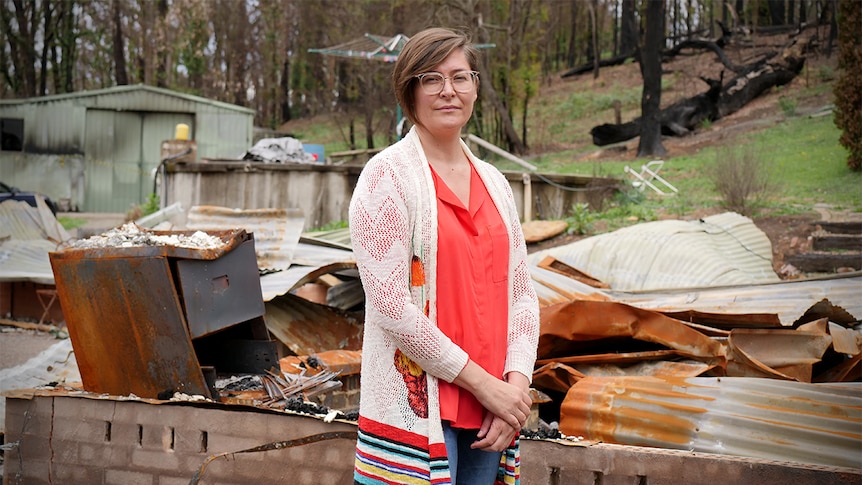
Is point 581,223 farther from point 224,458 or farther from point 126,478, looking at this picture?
point 126,478

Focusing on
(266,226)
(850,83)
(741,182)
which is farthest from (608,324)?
(850,83)

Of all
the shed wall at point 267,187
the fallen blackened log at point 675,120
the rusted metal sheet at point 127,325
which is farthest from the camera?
the fallen blackened log at point 675,120

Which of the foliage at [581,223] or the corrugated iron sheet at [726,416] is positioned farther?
the foliage at [581,223]

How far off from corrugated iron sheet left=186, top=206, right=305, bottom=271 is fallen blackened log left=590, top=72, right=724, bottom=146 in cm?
1569

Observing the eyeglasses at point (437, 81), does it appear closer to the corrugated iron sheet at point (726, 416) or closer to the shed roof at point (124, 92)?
the corrugated iron sheet at point (726, 416)

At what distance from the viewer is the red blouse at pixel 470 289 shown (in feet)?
7.09

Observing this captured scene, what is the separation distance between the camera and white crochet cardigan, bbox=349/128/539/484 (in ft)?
6.81

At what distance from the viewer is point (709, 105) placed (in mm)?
22547

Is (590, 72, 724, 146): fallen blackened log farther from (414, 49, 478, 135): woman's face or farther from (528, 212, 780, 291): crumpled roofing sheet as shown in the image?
(414, 49, 478, 135): woman's face

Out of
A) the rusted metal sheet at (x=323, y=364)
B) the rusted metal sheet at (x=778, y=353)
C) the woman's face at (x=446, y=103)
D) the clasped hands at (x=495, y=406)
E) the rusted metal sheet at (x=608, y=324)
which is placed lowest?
the rusted metal sheet at (x=323, y=364)

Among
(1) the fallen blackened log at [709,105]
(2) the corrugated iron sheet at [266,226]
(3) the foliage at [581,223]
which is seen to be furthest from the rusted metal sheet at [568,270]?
(1) the fallen blackened log at [709,105]

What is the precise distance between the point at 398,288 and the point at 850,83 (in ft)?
41.1

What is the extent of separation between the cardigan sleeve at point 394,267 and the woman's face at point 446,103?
0.62ft

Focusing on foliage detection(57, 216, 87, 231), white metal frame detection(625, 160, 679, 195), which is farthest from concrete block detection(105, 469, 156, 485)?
foliage detection(57, 216, 87, 231)
